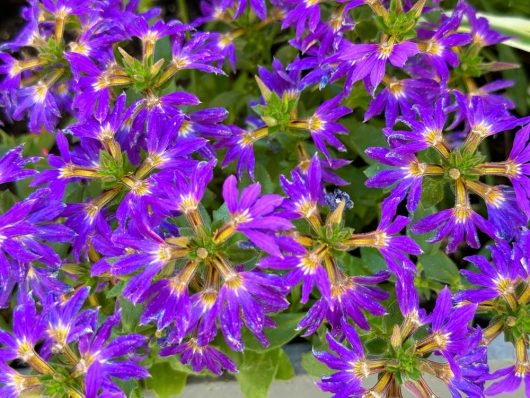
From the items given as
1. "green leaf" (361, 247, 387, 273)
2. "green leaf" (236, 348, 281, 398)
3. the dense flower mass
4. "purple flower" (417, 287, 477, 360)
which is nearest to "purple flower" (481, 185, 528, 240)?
the dense flower mass

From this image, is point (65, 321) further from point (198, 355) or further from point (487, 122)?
point (487, 122)

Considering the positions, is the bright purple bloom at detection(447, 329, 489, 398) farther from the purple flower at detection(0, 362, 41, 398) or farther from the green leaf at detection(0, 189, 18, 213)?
the green leaf at detection(0, 189, 18, 213)

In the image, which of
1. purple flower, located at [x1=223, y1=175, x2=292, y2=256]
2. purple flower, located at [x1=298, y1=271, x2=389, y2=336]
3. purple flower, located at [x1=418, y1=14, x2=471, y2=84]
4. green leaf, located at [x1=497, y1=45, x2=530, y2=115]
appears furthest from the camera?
green leaf, located at [x1=497, y1=45, x2=530, y2=115]

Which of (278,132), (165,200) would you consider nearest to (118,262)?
(165,200)

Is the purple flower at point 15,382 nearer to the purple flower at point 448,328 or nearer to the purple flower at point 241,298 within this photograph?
the purple flower at point 241,298

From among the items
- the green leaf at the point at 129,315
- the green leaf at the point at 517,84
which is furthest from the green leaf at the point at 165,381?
the green leaf at the point at 517,84

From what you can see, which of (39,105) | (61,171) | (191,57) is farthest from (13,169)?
(191,57)
